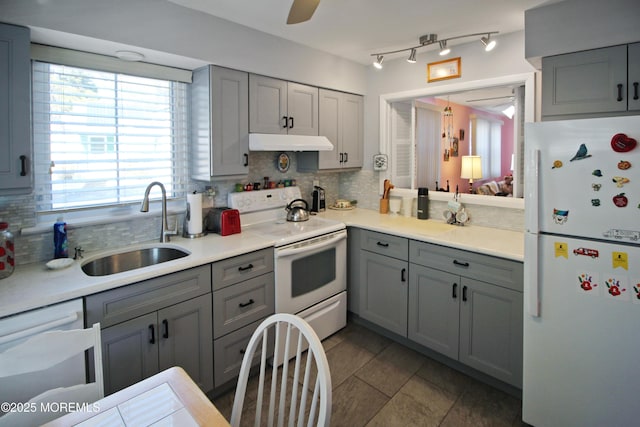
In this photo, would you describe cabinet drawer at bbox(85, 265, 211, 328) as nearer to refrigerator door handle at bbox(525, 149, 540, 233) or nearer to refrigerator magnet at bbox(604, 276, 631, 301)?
refrigerator door handle at bbox(525, 149, 540, 233)

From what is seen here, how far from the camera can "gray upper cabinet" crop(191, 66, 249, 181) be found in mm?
2453

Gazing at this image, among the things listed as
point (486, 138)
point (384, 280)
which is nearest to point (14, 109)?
point (384, 280)

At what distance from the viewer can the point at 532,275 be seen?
186cm

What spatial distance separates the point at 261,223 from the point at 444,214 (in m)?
1.55

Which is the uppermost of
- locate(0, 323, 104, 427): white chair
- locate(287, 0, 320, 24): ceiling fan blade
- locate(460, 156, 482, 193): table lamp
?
locate(287, 0, 320, 24): ceiling fan blade

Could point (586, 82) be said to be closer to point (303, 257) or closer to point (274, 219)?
point (303, 257)

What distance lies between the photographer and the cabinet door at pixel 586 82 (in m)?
1.92

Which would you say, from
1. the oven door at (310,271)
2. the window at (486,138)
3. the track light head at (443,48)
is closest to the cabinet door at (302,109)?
the oven door at (310,271)

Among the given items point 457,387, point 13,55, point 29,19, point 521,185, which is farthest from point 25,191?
point 521,185

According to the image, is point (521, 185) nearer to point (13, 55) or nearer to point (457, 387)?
point (457, 387)

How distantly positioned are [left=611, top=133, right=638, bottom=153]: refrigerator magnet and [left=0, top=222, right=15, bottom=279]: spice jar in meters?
2.88

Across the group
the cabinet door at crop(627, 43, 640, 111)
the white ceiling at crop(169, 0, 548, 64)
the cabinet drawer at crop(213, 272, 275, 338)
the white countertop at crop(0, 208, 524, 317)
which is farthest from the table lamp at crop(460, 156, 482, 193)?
the cabinet drawer at crop(213, 272, 275, 338)

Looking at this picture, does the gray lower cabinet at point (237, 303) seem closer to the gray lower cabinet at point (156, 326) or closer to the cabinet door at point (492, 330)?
the gray lower cabinet at point (156, 326)

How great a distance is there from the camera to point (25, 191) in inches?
69.4
